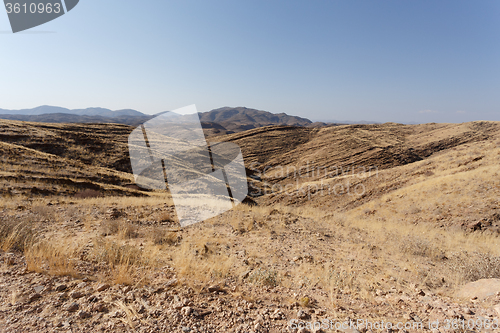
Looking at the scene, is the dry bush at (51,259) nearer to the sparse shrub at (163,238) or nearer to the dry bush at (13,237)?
the dry bush at (13,237)

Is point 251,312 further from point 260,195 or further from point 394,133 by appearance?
point 394,133

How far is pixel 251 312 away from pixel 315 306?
0.94 metres

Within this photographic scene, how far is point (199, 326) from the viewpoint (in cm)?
230

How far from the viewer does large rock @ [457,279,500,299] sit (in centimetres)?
311

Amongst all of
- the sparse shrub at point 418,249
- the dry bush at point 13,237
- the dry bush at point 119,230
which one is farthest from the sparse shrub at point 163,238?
the sparse shrub at point 418,249

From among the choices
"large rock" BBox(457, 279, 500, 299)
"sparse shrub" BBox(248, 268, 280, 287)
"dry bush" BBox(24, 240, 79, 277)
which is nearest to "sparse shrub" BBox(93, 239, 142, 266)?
"dry bush" BBox(24, 240, 79, 277)

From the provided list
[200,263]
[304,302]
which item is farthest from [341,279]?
[200,263]

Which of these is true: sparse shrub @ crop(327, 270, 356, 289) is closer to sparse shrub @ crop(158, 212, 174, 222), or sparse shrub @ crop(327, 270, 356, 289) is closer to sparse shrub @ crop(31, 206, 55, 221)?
sparse shrub @ crop(158, 212, 174, 222)

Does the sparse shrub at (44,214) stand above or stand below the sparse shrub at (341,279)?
above

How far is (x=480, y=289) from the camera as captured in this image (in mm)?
3303

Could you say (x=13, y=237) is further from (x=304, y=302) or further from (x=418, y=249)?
(x=418, y=249)

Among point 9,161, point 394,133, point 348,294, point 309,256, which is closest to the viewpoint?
point 348,294

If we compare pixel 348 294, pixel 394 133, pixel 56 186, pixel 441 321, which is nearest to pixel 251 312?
pixel 348 294

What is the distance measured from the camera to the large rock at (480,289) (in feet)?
10.2
